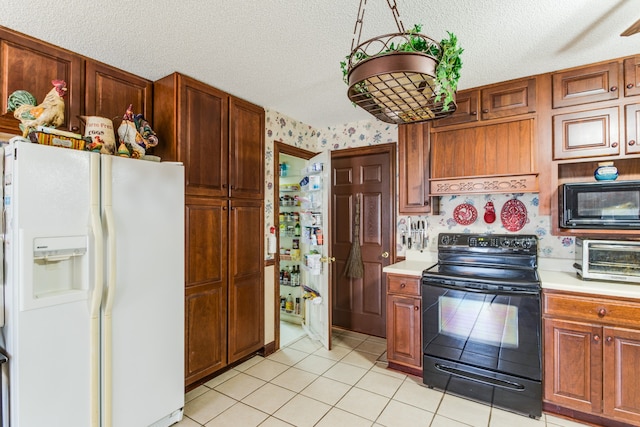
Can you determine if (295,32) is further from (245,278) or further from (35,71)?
(245,278)

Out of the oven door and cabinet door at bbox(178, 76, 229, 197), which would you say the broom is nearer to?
the oven door

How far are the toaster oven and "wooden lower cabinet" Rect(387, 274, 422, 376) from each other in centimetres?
117

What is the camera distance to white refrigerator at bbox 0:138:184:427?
1535mm

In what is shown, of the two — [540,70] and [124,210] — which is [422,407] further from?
[540,70]

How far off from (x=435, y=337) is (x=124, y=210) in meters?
2.40

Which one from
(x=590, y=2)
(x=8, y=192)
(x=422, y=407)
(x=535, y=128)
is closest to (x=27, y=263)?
(x=8, y=192)

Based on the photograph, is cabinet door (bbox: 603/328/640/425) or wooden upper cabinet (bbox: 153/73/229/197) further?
wooden upper cabinet (bbox: 153/73/229/197)

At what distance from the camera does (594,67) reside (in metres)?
2.35

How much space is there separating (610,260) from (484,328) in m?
0.95

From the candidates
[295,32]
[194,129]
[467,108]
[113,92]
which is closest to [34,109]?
[113,92]

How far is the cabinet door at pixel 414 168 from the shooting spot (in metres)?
3.01

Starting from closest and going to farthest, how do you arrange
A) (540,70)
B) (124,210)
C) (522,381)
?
(124,210) → (522,381) → (540,70)

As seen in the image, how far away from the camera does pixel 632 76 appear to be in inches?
88.0

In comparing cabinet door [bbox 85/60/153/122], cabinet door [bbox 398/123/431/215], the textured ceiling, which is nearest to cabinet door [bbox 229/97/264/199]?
the textured ceiling
